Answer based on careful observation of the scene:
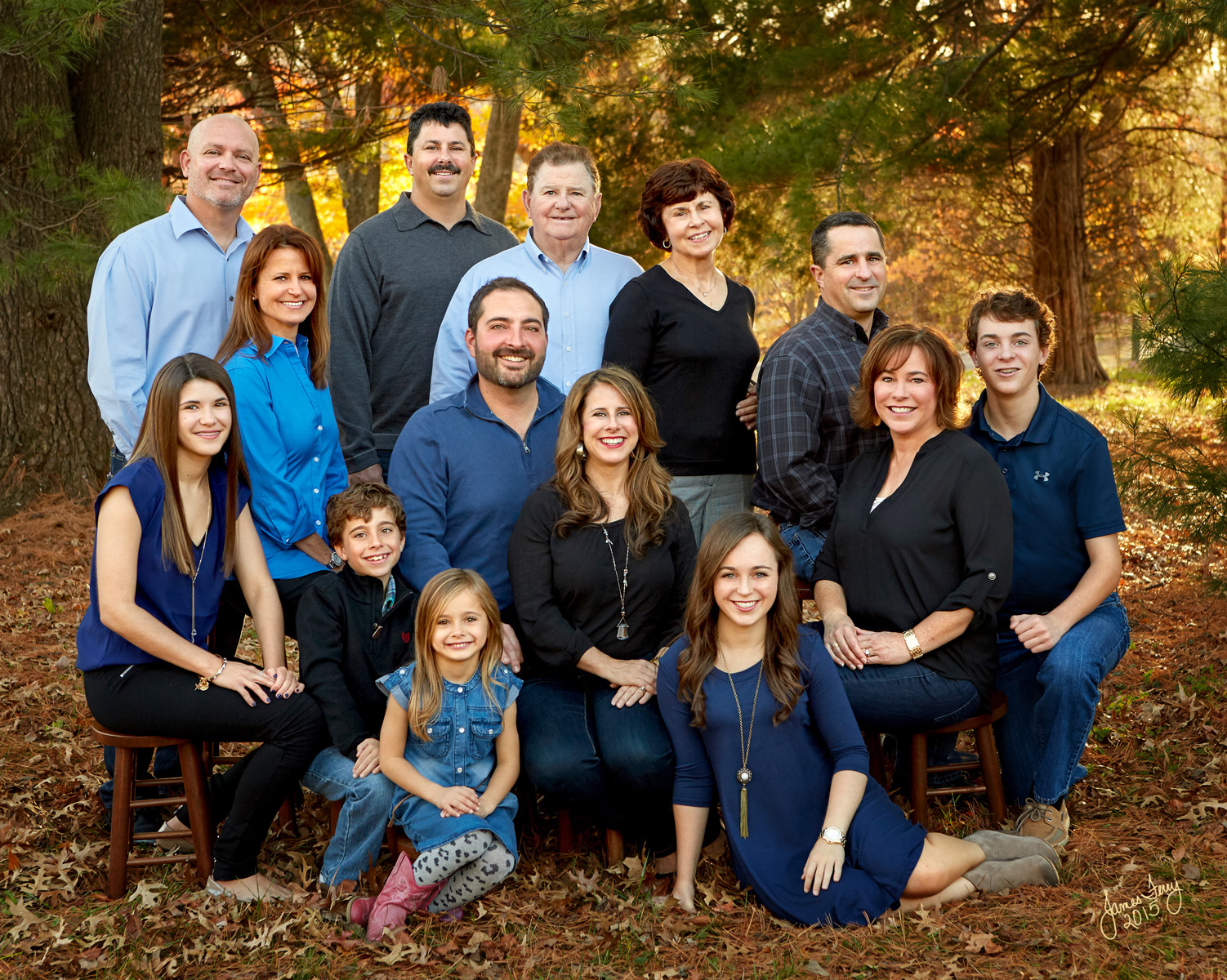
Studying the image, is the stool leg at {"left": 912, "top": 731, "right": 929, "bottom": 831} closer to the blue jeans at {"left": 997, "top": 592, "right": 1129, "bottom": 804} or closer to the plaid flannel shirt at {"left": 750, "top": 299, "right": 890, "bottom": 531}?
the blue jeans at {"left": 997, "top": 592, "right": 1129, "bottom": 804}

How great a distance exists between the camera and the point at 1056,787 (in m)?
3.72

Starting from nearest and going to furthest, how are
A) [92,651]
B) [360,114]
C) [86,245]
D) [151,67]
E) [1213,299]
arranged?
[92,651], [1213,299], [86,245], [151,67], [360,114]

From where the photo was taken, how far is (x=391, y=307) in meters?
4.64

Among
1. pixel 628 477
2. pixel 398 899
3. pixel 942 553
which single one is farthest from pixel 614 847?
pixel 942 553

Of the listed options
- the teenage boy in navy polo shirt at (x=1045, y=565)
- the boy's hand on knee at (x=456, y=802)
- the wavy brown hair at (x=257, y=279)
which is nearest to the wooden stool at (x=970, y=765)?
the teenage boy in navy polo shirt at (x=1045, y=565)

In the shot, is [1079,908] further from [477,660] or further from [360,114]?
[360,114]

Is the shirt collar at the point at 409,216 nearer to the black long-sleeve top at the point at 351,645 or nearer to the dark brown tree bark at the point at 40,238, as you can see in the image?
the black long-sleeve top at the point at 351,645

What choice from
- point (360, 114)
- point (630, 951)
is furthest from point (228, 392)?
point (360, 114)

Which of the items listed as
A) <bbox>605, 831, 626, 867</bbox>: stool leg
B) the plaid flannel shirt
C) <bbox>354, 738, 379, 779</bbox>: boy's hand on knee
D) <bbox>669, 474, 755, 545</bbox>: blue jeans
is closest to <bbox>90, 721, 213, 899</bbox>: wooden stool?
<bbox>354, 738, 379, 779</bbox>: boy's hand on knee

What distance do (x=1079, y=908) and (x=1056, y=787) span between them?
0.51 m

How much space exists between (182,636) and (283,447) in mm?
736

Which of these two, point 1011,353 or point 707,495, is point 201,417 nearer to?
point 707,495

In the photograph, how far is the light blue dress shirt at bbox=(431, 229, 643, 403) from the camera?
4309 millimetres

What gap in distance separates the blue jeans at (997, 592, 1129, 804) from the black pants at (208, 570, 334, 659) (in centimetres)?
246
